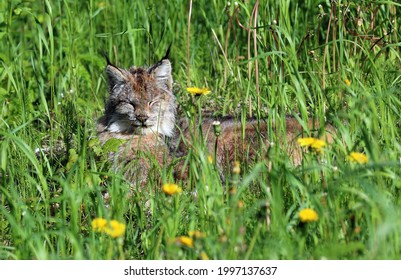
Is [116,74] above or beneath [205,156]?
above

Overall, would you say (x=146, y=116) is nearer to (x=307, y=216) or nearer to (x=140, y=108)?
(x=140, y=108)

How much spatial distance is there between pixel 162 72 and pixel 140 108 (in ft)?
1.04

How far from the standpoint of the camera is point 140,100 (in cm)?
561

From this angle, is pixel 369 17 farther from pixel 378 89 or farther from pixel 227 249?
pixel 227 249

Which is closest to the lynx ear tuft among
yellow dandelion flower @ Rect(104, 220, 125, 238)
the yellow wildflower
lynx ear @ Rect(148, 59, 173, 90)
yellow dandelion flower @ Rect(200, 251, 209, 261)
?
lynx ear @ Rect(148, 59, 173, 90)

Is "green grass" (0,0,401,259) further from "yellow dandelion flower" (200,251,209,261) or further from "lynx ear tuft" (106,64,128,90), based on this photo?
"lynx ear tuft" (106,64,128,90)

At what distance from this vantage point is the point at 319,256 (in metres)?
3.31

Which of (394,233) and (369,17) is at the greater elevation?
(369,17)

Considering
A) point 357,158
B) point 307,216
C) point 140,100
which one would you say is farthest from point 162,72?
point 307,216

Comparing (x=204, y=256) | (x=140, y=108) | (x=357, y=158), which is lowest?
(x=204, y=256)

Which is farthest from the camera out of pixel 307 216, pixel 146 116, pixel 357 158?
Result: pixel 146 116
